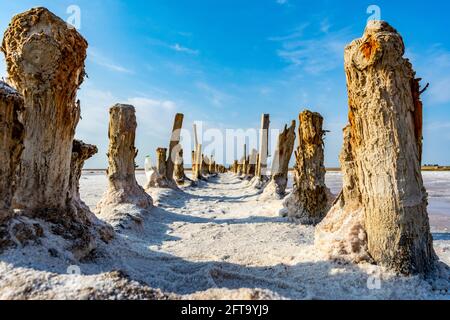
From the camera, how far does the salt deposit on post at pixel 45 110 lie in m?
3.11

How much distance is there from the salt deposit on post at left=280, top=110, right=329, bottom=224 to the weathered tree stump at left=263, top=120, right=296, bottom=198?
326 cm

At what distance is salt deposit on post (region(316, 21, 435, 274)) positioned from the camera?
8.94ft

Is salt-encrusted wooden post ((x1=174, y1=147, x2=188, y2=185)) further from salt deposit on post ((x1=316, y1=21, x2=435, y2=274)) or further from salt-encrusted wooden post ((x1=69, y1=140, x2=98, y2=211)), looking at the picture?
salt deposit on post ((x1=316, y1=21, x2=435, y2=274))

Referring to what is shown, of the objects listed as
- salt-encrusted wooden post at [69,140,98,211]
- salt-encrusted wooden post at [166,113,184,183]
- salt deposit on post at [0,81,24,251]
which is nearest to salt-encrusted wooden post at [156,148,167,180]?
salt-encrusted wooden post at [166,113,184,183]

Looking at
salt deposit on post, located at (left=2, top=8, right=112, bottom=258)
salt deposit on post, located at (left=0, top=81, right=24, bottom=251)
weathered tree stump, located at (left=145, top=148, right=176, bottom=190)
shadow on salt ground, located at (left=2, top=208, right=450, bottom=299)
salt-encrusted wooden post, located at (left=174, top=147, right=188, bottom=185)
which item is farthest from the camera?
salt-encrusted wooden post, located at (left=174, top=147, right=188, bottom=185)

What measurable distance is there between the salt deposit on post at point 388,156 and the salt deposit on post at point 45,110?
283cm

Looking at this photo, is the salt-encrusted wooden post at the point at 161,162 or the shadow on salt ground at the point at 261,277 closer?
the shadow on salt ground at the point at 261,277

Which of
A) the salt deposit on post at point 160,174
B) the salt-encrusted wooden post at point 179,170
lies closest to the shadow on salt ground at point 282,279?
the salt deposit on post at point 160,174

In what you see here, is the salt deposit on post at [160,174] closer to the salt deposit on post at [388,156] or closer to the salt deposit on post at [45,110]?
the salt deposit on post at [45,110]

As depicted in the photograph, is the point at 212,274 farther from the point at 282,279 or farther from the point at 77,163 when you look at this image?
the point at 77,163

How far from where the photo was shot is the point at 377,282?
8.52 feet

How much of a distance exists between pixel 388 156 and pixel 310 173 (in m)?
3.59

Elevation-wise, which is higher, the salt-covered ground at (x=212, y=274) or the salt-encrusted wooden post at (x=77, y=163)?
the salt-encrusted wooden post at (x=77, y=163)
